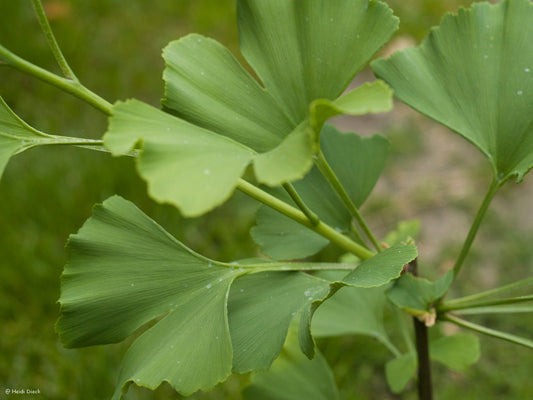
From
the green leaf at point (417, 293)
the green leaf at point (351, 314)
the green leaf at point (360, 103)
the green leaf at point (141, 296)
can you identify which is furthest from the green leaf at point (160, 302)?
the green leaf at point (351, 314)

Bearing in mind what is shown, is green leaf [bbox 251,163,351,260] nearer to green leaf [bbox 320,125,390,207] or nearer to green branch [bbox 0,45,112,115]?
green leaf [bbox 320,125,390,207]

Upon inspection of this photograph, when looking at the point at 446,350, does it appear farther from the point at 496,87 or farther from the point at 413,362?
the point at 496,87

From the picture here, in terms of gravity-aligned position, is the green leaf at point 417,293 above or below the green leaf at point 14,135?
below

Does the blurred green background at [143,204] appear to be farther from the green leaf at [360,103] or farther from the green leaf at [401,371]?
the green leaf at [360,103]

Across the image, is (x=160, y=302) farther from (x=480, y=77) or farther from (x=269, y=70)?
(x=480, y=77)

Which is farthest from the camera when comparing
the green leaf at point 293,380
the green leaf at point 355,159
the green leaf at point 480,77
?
the green leaf at point 293,380

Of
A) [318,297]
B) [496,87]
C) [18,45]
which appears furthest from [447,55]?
[18,45]
